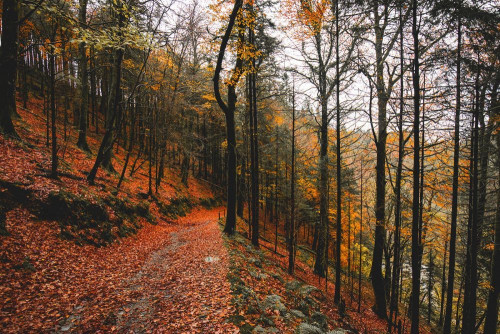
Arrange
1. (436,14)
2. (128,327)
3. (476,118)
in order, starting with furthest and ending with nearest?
(476,118)
(436,14)
(128,327)

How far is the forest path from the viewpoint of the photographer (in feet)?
14.6

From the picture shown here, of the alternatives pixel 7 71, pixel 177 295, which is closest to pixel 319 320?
pixel 177 295

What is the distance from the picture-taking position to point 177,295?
18.7ft

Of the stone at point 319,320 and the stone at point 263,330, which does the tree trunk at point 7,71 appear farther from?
the stone at point 319,320

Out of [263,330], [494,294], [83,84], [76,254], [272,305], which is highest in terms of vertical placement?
[83,84]

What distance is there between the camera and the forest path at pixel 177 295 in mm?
4441

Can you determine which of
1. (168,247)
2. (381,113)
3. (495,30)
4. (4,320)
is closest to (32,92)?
(168,247)

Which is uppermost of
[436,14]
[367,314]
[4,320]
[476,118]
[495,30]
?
[436,14]

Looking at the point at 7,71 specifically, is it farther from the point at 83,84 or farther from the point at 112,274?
the point at 112,274

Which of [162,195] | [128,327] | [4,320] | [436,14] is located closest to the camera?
[4,320]

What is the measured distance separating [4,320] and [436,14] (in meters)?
12.2

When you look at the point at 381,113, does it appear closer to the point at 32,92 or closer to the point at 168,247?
the point at 168,247

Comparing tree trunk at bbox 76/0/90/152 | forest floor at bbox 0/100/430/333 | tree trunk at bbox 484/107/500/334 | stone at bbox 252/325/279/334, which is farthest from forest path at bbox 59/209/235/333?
tree trunk at bbox 76/0/90/152

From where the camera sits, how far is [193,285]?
6.15 metres
